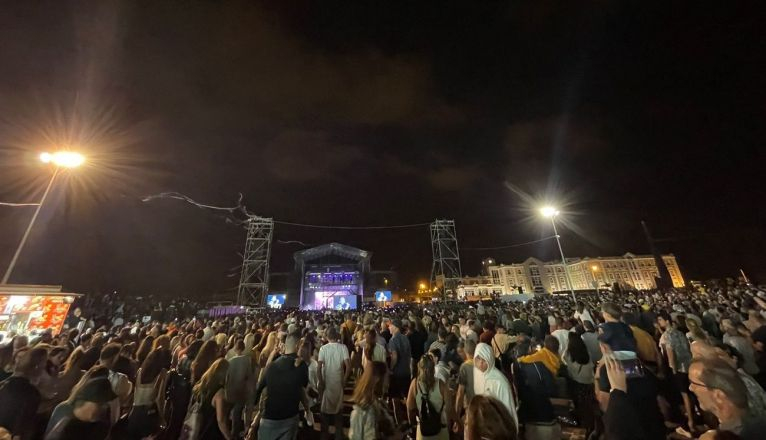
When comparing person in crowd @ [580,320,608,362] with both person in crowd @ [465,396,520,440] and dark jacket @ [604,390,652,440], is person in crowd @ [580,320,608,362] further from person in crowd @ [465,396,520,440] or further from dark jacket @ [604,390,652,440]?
person in crowd @ [465,396,520,440]

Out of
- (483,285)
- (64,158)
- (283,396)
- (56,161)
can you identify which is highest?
(483,285)

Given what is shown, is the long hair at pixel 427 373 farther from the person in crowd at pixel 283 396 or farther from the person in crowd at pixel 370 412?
the person in crowd at pixel 283 396

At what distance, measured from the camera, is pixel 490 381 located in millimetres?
3229

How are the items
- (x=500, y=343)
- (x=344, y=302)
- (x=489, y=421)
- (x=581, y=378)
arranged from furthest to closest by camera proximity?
(x=344, y=302)
(x=500, y=343)
(x=581, y=378)
(x=489, y=421)

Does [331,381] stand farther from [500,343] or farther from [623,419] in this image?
[623,419]

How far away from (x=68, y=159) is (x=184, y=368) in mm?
12060

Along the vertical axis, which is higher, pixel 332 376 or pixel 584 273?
pixel 584 273

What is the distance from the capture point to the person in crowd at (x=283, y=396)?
3.65 m

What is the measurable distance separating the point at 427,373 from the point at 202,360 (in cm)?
352

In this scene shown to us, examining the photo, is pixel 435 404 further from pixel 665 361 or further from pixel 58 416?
pixel 665 361

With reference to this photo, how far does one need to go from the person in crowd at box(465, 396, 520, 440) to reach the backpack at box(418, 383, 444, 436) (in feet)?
5.90

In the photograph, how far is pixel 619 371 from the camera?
251cm

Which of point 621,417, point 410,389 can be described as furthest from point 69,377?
point 621,417

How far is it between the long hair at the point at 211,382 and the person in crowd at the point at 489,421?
11.4 ft
